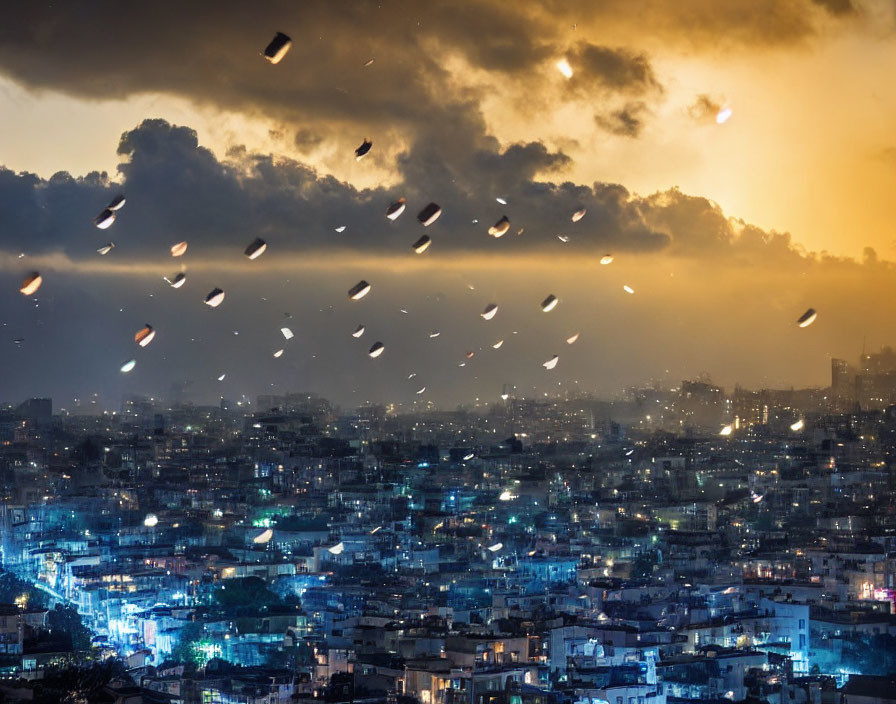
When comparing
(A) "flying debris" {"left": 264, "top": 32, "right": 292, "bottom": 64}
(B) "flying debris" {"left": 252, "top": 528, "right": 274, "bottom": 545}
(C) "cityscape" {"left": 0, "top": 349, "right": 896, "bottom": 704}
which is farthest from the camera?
(B) "flying debris" {"left": 252, "top": 528, "right": 274, "bottom": 545}

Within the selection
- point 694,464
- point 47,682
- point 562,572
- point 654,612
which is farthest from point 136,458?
point 47,682

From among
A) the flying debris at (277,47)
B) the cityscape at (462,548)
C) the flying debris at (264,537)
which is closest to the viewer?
the flying debris at (277,47)

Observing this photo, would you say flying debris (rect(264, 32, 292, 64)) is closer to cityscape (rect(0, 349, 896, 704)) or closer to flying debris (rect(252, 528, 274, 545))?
cityscape (rect(0, 349, 896, 704))

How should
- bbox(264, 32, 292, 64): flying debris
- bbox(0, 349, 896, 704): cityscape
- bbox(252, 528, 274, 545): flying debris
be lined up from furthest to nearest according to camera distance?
bbox(252, 528, 274, 545): flying debris
bbox(0, 349, 896, 704): cityscape
bbox(264, 32, 292, 64): flying debris

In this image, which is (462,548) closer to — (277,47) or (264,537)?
(264,537)

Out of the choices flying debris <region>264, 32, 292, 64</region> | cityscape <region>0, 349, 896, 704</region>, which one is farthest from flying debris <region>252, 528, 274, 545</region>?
flying debris <region>264, 32, 292, 64</region>

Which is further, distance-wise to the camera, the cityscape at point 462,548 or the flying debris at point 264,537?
the flying debris at point 264,537

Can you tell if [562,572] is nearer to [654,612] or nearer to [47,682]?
[654,612]

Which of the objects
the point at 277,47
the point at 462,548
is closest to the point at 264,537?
the point at 462,548

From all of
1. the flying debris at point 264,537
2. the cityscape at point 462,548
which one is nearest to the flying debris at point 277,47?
the cityscape at point 462,548

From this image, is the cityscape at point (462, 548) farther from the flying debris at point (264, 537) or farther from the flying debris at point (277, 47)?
the flying debris at point (277, 47)
